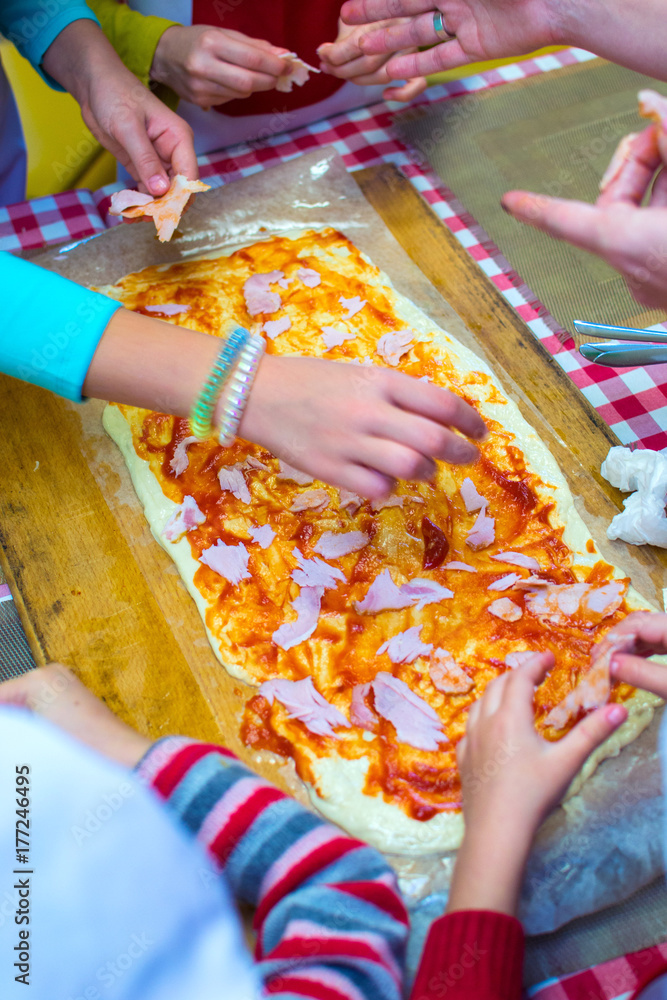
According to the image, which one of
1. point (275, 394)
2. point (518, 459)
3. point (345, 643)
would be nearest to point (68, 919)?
point (345, 643)

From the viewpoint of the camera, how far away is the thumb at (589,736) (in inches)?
36.5

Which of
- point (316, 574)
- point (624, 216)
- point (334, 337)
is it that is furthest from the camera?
point (334, 337)

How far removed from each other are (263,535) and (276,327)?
47cm

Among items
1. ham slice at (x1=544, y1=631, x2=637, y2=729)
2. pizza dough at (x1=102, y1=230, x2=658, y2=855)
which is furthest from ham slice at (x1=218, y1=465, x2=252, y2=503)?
ham slice at (x1=544, y1=631, x2=637, y2=729)

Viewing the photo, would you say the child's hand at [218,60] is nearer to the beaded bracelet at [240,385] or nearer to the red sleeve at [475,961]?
the beaded bracelet at [240,385]

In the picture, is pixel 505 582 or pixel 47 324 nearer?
pixel 47 324

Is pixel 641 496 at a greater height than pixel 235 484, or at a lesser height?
greater

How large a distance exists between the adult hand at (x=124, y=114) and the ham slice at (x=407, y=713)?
3.50 feet

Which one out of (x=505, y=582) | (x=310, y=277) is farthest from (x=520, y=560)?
(x=310, y=277)

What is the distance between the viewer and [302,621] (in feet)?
4.01

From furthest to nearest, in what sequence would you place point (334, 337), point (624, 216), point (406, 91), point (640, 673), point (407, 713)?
point (406, 91) < point (334, 337) < point (407, 713) < point (640, 673) < point (624, 216)

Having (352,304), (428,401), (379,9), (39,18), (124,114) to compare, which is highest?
(379,9)

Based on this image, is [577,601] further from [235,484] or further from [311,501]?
[235,484]

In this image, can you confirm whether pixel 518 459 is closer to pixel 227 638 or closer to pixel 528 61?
pixel 227 638
